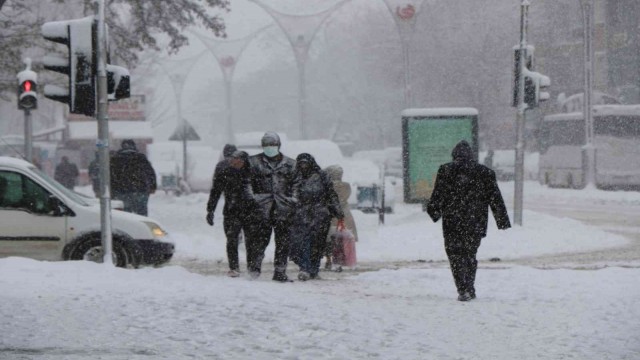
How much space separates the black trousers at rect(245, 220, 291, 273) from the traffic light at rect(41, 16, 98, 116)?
2.14 m

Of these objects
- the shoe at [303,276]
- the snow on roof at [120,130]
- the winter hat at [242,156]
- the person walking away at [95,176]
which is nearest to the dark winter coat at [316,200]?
the shoe at [303,276]

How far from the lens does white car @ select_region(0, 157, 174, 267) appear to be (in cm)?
1291

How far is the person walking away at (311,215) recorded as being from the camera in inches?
519

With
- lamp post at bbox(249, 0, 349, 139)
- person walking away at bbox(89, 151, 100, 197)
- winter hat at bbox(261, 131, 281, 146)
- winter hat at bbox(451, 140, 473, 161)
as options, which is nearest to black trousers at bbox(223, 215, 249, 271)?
winter hat at bbox(261, 131, 281, 146)

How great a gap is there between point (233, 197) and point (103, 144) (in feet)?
4.93

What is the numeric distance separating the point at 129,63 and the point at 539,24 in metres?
39.7

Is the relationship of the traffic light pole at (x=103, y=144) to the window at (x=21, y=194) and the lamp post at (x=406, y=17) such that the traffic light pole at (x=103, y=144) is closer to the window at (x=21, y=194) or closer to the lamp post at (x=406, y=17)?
the window at (x=21, y=194)

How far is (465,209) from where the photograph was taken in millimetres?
11016

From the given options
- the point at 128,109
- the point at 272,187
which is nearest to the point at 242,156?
the point at 272,187

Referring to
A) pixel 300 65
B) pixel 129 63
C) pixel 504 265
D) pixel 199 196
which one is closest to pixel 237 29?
pixel 300 65

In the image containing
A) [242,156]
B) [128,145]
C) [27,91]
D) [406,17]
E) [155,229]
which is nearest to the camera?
[242,156]

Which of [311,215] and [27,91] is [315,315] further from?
[27,91]

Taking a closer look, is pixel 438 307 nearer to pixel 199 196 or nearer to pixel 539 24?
pixel 199 196

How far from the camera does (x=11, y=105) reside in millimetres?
77125
